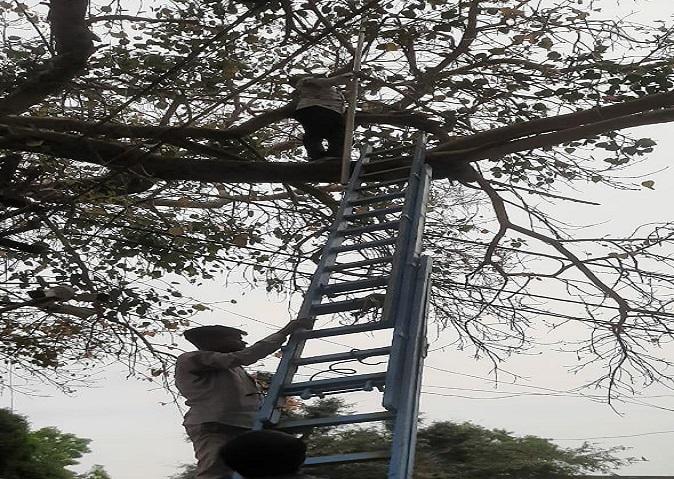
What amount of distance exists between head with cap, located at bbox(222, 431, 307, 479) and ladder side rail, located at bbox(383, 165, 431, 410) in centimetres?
→ 92

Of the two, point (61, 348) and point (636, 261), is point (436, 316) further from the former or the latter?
point (61, 348)

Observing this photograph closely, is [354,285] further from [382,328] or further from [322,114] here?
[322,114]

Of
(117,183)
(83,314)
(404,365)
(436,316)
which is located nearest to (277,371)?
(404,365)

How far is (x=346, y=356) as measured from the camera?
393 cm

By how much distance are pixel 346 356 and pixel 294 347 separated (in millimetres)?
306

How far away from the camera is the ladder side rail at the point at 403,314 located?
3.51 metres

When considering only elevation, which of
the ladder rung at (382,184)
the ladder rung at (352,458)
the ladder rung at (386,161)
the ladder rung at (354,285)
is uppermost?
the ladder rung at (386,161)

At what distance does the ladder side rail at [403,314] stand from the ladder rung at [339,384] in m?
0.08

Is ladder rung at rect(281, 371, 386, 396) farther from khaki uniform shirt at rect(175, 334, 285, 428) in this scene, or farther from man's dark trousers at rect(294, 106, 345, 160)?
man's dark trousers at rect(294, 106, 345, 160)

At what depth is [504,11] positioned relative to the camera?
674cm

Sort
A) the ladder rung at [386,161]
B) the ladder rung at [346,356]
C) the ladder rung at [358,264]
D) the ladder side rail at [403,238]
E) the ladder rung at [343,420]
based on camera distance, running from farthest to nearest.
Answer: the ladder rung at [386,161] → the ladder rung at [358,264] → the ladder side rail at [403,238] → the ladder rung at [346,356] → the ladder rung at [343,420]

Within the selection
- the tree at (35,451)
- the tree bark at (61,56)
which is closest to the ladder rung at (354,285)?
the tree bark at (61,56)

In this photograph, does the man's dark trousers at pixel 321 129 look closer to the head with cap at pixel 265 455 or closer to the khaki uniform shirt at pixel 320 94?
the khaki uniform shirt at pixel 320 94

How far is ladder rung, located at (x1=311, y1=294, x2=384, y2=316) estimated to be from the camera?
14.0 ft
